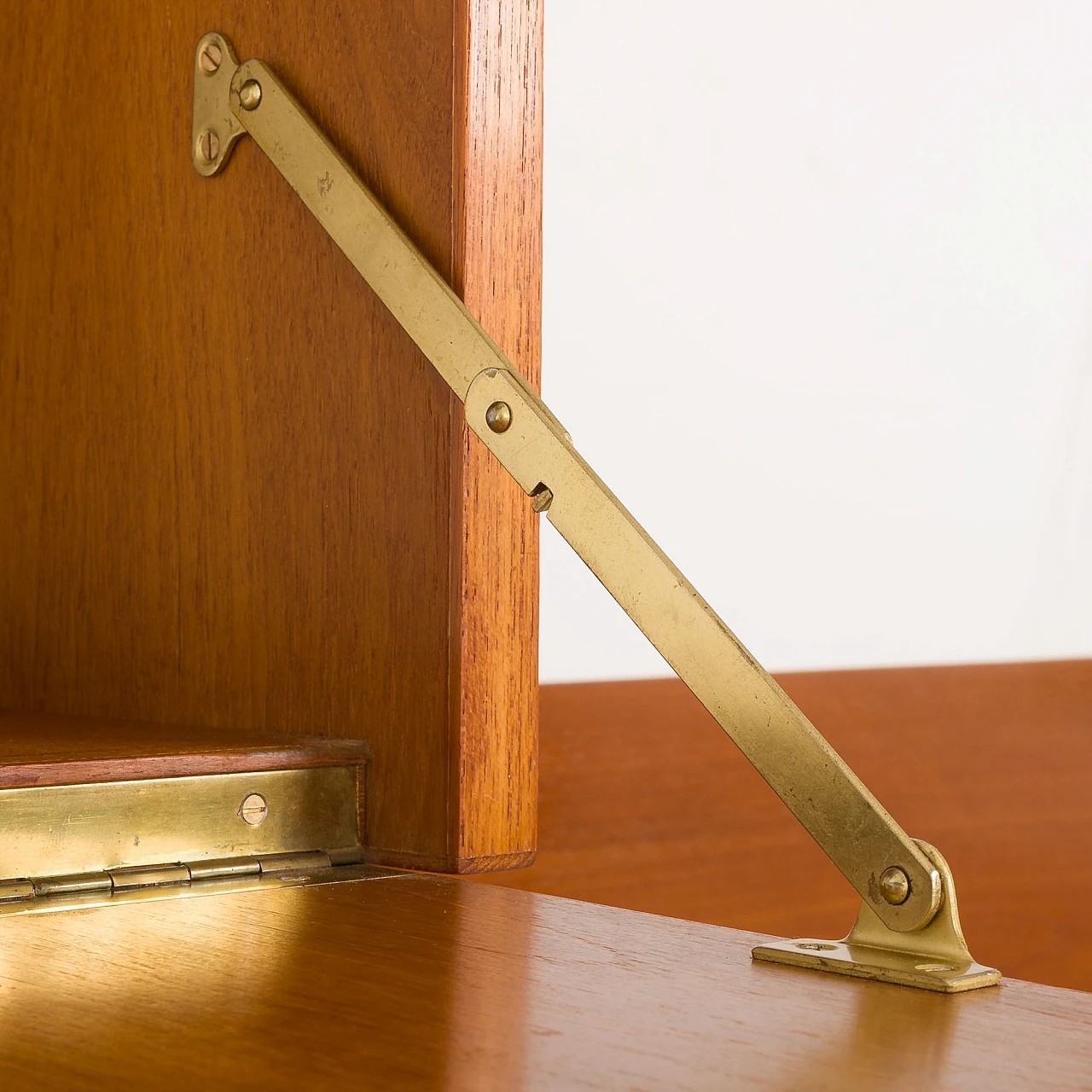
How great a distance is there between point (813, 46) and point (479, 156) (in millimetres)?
861

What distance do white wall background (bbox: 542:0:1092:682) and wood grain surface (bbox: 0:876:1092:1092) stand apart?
65 centimetres

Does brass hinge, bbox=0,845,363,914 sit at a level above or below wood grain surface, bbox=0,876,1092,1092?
above

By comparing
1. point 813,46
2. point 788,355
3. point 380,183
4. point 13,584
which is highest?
point 813,46

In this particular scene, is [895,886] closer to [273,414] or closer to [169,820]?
[169,820]

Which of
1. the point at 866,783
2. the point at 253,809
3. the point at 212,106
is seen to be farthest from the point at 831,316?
the point at 253,809

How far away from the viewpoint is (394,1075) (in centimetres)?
44

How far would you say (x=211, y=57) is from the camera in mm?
882

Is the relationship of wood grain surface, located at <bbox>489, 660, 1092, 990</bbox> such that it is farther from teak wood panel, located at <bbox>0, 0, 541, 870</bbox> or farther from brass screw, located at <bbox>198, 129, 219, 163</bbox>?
brass screw, located at <bbox>198, 129, 219, 163</bbox>

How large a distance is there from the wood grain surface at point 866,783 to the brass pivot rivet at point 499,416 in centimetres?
54

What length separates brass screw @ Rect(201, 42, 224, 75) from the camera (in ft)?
2.89

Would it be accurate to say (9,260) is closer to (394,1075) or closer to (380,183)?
(380,183)

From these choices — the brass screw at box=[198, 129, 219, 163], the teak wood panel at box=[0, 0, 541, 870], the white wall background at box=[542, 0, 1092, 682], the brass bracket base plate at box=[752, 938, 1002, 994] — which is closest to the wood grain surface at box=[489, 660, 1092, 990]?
the white wall background at box=[542, 0, 1092, 682]

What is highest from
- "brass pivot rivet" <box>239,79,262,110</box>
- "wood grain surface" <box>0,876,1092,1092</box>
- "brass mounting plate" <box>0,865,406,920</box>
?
"brass pivot rivet" <box>239,79,262,110</box>

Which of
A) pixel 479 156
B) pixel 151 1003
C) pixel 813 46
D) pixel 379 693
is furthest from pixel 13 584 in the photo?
pixel 813 46
